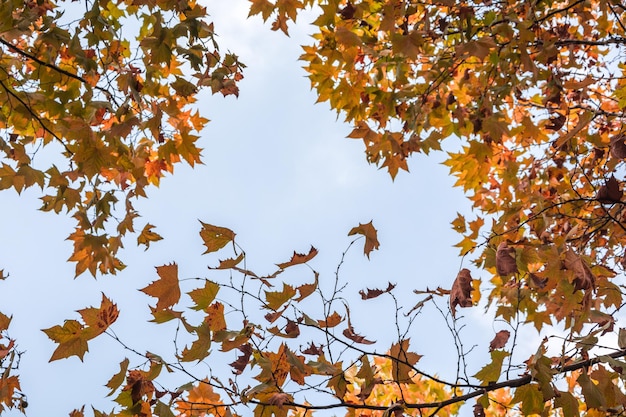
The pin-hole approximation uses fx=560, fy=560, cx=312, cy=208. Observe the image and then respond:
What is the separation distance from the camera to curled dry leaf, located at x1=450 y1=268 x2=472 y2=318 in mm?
2249

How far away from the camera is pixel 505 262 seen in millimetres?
2395

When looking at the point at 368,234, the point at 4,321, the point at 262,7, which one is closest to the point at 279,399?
the point at 368,234

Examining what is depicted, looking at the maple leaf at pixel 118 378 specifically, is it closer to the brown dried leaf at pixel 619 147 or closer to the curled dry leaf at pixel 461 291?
the curled dry leaf at pixel 461 291

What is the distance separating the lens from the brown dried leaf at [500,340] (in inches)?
98.2

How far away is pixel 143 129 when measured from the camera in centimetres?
357

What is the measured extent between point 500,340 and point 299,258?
1.09 m

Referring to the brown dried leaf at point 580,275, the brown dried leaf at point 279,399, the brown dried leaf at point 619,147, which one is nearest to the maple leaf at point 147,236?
the brown dried leaf at point 279,399

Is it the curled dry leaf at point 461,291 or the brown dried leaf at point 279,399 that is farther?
the curled dry leaf at point 461,291

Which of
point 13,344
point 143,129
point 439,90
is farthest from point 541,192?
point 13,344

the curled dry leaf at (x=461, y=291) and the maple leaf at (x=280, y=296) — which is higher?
the curled dry leaf at (x=461, y=291)

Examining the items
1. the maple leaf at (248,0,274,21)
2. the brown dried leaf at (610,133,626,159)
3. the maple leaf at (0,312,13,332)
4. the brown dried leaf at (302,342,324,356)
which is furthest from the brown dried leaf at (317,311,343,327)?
the maple leaf at (248,0,274,21)

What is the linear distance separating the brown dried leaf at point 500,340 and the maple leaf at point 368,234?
0.68 m

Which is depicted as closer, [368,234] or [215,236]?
[215,236]

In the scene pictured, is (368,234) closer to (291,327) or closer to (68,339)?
(291,327)
